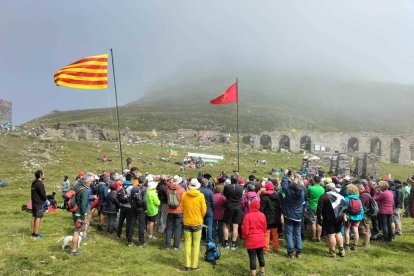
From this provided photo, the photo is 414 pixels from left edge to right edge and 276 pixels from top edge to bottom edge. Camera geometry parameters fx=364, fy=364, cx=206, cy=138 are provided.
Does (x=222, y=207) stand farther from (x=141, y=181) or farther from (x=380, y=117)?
(x=380, y=117)

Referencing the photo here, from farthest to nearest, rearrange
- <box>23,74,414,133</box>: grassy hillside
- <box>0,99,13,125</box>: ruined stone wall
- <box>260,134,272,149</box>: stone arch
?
<box>23,74,414,133</box>: grassy hillside → <box>260,134,272,149</box>: stone arch → <box>0,99,13,125</box>: ruined stone wall

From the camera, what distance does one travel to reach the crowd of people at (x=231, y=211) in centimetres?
1080

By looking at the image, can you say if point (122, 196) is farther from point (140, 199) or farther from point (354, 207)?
point (354, 207)

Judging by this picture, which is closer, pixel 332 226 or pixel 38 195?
pixel 332 226

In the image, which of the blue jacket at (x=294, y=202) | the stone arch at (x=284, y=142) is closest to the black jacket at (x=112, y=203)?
the blue jacket at (x=294, y=202)

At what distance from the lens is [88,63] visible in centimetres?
2033

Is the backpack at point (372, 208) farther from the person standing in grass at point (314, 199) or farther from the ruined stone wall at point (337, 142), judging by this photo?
the ruined stone wall at point (337, 142)

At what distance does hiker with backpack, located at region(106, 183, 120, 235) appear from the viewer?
13.8 m

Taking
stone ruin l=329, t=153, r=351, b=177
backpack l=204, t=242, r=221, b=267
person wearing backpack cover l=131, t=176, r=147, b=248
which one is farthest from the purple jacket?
stone ruin l=329, t=153, r=351, b=177

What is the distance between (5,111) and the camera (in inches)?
2277

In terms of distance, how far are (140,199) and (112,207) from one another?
6.49 feet

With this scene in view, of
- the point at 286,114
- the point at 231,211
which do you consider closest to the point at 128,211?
the point at 231,211

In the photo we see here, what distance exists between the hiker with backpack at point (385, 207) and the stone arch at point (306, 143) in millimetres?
59123

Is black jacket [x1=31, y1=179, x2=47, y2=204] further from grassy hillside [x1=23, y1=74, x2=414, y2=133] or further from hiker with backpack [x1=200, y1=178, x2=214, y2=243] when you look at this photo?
grassy hillside [x1=23, y1=74, x2=414, y2=133]
